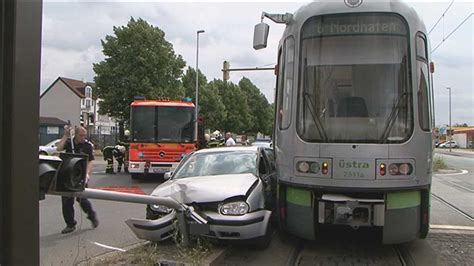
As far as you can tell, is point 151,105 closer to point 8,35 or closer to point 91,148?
point 91,148

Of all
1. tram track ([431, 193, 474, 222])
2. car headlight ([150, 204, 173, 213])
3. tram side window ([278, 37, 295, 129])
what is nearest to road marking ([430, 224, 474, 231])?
tram track ([431, 193, 474, 222])

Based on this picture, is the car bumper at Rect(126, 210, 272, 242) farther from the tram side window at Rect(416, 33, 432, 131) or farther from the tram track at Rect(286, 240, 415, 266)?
the tram side window at Rect(416, 33, 432, 131)

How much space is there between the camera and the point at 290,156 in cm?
625

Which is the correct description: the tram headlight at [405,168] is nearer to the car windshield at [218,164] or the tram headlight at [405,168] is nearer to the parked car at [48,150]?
the car windshield at [218,164]

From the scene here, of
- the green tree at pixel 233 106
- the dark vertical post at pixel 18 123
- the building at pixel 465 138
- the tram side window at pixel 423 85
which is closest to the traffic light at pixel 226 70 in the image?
the tram side window at pixel 423 85

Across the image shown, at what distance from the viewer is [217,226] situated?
5.99 meters

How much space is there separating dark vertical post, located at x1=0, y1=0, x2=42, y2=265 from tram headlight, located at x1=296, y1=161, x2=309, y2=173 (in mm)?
4741

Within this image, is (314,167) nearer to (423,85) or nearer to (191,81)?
(423,85)

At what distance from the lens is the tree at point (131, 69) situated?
3384 centimetres

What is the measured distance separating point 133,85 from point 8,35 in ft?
108

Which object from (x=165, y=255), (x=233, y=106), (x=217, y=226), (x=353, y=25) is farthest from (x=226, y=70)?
(x=233, y=106)

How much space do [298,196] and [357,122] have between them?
1.21 meters

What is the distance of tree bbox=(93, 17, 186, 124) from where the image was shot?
33844 millimetres

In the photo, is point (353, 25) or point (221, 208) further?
point (353, 25)
